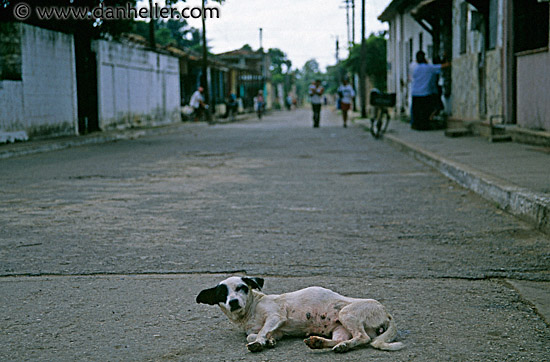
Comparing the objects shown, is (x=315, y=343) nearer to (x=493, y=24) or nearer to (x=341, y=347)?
(x=341, y=347)

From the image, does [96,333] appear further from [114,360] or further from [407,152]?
[407,152]

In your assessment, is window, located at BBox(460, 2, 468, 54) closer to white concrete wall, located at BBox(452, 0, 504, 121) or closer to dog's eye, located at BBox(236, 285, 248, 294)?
white concrete wall, located at BBox(452, 0, 504, 121)

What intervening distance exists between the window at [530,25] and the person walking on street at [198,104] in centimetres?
2061

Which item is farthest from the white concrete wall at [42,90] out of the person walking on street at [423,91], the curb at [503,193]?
the curb at [503,193]

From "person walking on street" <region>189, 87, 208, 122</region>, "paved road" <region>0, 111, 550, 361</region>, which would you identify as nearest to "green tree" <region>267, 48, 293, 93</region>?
"person walking on street" <region>189, 87, 208, 122</region>

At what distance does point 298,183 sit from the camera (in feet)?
28.0

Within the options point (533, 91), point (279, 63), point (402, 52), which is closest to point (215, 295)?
point (533, 91)

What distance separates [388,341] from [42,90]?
53.2 ft

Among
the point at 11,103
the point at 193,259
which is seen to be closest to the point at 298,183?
the point at 193,259

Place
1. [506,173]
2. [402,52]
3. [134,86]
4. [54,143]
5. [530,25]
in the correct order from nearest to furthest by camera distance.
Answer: [506,173] → [530,25] → [54,143] → [134,86] → [402,52]

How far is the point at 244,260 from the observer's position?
4422mm

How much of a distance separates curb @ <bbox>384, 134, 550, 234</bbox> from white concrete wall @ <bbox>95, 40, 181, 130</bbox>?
48.0 feet

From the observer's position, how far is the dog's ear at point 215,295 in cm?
292

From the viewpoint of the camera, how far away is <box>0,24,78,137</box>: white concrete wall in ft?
52.0
